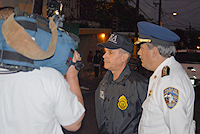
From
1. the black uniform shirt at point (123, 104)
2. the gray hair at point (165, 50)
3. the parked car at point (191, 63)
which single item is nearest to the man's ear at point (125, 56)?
the black uniform shirt at point (123, 104)

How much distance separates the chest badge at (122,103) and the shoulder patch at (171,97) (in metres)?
0.85

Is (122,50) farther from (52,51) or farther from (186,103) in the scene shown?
(52,51)

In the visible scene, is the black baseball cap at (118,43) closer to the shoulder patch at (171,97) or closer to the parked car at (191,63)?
the shoulder patch at (171,97)

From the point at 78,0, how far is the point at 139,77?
15.3m

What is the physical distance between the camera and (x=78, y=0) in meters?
16.8

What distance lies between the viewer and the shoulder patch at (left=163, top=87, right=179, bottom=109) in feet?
6.03

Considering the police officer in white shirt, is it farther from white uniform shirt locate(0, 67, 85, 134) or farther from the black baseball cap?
white uniform shirt locate(0, 67, 85, 134)

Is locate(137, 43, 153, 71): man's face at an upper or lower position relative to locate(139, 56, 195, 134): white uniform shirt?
upper

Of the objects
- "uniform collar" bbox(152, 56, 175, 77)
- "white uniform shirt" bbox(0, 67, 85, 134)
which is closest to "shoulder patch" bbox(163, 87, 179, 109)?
"uniform collar" bbox(152, 56, 175, 77)

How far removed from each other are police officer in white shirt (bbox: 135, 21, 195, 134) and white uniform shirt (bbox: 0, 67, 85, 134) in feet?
3.47

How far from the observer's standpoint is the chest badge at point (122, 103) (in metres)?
2.67

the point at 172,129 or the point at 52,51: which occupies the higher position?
the point at 52,51

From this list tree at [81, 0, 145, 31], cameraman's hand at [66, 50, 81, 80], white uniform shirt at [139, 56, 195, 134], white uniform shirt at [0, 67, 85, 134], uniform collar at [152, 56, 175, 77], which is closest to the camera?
white uniform shirt at [0, 67, 85, 134]

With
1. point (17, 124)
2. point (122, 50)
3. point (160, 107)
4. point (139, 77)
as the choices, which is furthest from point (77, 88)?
point (122, 50)
